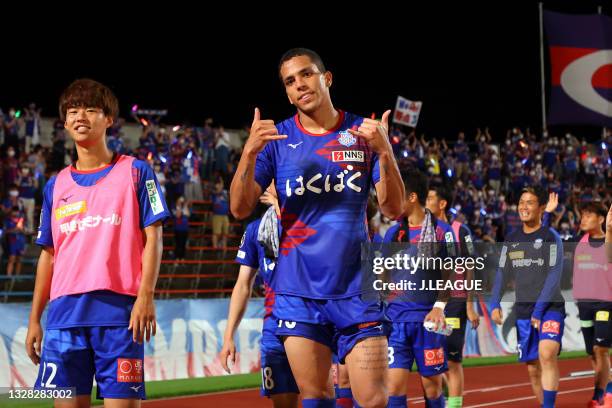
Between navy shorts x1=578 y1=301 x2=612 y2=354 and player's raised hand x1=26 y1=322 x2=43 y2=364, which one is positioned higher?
A: player's raised hand x1=26 y1=322 x2=43 y2=364

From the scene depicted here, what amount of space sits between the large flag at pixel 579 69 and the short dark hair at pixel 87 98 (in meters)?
30.6

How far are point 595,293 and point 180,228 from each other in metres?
13.2

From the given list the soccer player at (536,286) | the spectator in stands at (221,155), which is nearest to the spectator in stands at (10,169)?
the spectator in stands at (221,155)

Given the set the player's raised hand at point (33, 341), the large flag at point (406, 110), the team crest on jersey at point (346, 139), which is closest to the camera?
the team crest on jersey at point (346, 139)

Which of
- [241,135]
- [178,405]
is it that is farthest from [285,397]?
[241,135]

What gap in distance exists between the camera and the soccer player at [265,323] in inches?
259

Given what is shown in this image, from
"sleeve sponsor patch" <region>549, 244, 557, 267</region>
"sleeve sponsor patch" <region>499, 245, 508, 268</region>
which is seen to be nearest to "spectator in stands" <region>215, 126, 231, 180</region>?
"sleeve sponsor patch" <region>499, 245, 508, 268</region>

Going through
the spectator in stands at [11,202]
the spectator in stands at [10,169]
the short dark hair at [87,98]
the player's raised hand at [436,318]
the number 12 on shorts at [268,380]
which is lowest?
the number 12 on shorts at [268,380]

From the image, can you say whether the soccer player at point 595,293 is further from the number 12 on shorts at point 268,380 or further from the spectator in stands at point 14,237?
the spectator in stands at point 14,237

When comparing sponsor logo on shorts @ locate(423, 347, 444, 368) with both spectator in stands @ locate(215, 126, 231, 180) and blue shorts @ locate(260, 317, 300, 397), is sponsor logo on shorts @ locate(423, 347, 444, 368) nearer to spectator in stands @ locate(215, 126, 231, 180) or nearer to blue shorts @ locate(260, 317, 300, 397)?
blue shorts @ locate(260, 317, 300, 397)

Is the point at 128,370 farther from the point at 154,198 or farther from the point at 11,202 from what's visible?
the point at 11,202

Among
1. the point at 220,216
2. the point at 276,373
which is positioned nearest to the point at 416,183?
the point at 276,373

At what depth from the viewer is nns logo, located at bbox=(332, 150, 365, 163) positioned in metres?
5.45

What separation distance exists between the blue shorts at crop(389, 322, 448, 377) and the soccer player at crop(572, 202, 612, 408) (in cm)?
395
